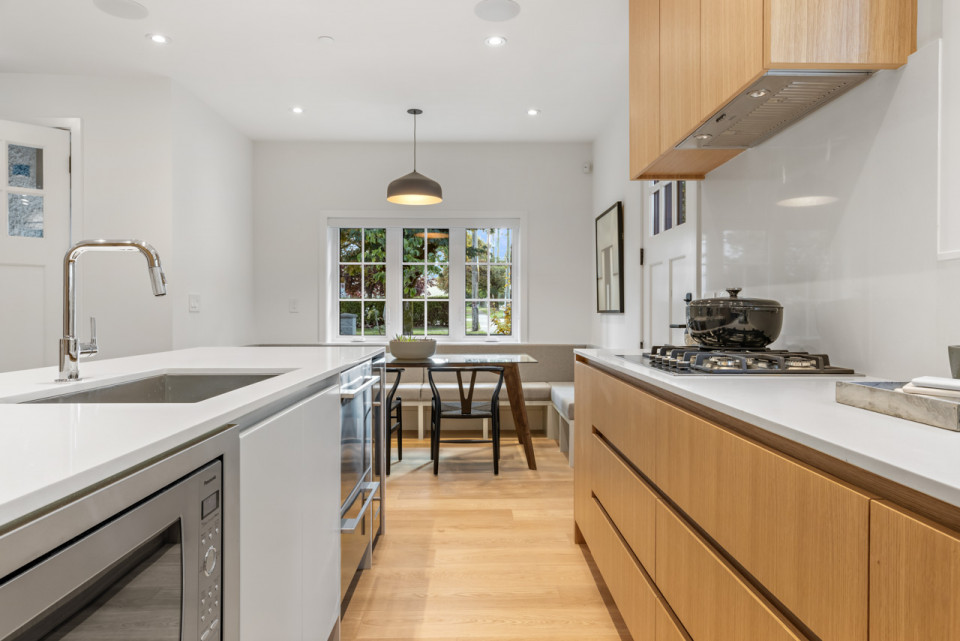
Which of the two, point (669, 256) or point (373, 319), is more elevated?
point (669, 256)

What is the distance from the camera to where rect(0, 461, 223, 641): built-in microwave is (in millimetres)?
450

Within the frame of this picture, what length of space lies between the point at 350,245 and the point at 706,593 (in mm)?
4518

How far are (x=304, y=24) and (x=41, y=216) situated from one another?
2093 mm

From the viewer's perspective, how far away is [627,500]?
1562 millimetres

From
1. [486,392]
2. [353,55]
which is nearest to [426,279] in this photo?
[486,392]

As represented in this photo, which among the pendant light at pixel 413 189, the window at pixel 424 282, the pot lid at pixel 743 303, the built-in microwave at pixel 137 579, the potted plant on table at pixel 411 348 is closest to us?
the built-in microwave at pixel 137 579

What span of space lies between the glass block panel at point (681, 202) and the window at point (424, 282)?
7.47 feet

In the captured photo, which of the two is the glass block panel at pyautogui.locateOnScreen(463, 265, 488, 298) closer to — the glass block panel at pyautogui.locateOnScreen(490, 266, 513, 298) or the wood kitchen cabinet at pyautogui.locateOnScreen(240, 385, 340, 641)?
the glass block panel at pyautogui.locateOnScreen(490, 266, 513, 298)

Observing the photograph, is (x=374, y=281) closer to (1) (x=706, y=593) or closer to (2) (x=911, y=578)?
(1) (x=706, y=593)

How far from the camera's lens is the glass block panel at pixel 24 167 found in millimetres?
3234

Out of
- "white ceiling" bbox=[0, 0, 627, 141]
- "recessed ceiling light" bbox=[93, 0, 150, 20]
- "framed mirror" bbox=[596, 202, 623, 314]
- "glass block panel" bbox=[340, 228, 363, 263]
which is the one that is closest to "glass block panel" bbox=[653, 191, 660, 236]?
"framed mirror" bbox=[596, 202, 623, 314]

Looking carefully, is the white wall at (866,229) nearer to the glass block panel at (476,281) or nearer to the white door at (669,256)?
the white door at (669,256)

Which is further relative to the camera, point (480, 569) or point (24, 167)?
point (24, 167)

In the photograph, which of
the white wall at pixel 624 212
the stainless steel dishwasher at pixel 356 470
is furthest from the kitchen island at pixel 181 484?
the white wall at pixel 624 212
